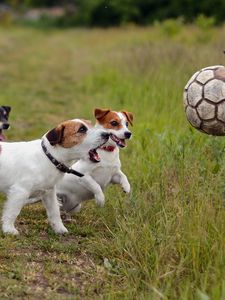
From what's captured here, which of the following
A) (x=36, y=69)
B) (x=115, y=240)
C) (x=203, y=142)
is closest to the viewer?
(x=115, y=240)

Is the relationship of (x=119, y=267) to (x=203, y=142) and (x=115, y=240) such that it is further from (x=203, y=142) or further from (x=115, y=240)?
(x=203, y=142)

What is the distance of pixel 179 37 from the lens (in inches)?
679

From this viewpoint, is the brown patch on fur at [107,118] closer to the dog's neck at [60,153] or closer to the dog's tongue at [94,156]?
the dog's tongue at [94,156]

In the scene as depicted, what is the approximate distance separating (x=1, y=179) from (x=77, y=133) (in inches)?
28.7

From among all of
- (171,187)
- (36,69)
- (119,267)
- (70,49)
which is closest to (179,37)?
(36,69)

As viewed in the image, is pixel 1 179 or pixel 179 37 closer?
pixel 1 179

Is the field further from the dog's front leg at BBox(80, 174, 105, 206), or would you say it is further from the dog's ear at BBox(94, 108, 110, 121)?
the dog's ear at BBox(94, 108, 110, 121)

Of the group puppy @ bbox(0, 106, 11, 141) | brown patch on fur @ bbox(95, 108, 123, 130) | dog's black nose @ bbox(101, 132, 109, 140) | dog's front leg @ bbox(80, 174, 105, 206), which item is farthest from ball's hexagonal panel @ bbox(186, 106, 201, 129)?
puppy @ bbox(0, 106, 11, 141)

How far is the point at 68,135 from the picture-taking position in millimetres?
5113

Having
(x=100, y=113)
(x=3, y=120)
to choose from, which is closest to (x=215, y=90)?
(x=100, y=113)

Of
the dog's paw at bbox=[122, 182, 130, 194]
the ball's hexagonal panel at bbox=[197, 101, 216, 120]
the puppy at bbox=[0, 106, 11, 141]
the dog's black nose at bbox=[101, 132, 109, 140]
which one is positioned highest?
the ball's hexagonal panel at bbox=[197, 101, 216, 120]

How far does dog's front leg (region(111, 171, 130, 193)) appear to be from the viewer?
585cm

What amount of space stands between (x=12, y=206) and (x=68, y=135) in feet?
2.38

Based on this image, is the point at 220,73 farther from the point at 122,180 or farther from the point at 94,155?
the point at 122,180
